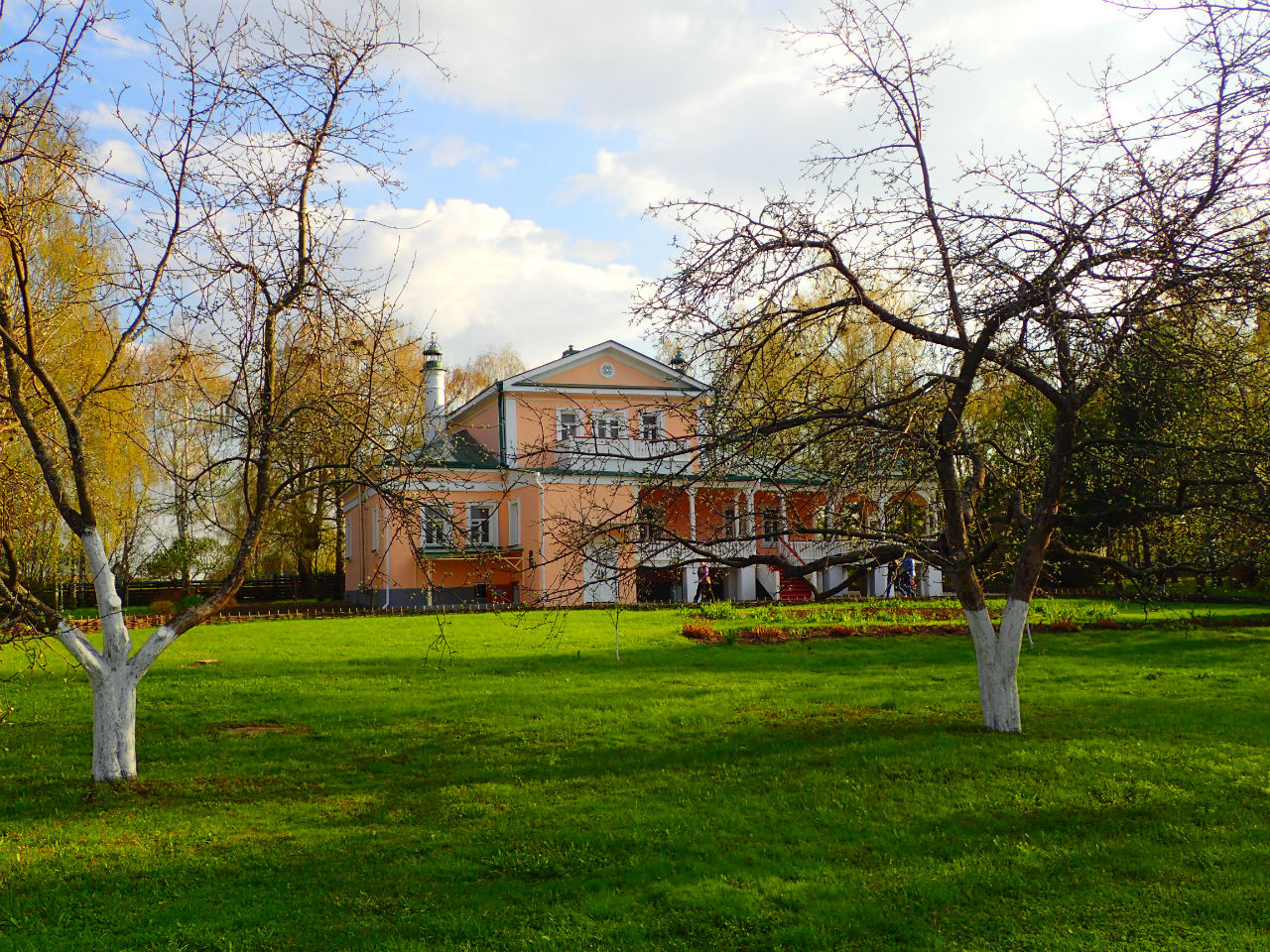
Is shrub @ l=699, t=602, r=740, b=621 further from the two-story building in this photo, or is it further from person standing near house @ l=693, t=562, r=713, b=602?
person standing near house @ l=693, t=562, r=713, b=602

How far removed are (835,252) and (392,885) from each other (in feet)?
20.6

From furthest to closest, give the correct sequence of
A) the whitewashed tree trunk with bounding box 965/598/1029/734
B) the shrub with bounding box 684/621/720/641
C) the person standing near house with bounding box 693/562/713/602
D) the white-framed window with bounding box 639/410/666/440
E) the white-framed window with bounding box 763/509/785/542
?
the shrub with bounding box 684/621/720/641 < the person standing near house with bounding box 693/562/713/602 < the whitewashed tree trunk with bounding box 965/598/1029/734 < the white-framed window with bounding box 763/509/785/542 < the white-framed window with bounding box 639/410/666/440

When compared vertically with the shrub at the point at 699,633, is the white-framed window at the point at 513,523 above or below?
above

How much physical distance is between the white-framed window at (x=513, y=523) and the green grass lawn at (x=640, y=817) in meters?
17.1

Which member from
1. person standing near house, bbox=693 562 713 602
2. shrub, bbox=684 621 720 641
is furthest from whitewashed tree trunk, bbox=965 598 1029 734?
shrub, bbox=684 621 720 641

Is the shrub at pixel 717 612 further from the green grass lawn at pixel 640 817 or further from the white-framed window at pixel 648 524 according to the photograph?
the white-framed window at pixel 648 524

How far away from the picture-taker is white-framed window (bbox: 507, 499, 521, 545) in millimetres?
30516

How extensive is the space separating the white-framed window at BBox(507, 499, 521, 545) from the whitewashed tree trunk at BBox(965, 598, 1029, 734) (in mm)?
21836

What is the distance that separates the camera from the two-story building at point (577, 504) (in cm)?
830

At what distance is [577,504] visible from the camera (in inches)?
738

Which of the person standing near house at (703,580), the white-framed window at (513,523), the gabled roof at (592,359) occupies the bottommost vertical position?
the person standing near house at (703,580)

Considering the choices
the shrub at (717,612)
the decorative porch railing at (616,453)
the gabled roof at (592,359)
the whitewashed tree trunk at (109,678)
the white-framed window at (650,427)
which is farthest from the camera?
the gabled roof at (592,359)

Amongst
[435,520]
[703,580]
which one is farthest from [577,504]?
[435,520]

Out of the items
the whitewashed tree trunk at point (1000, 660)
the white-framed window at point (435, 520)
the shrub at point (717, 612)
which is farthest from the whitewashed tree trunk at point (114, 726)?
the shrub at point (717, 612)
